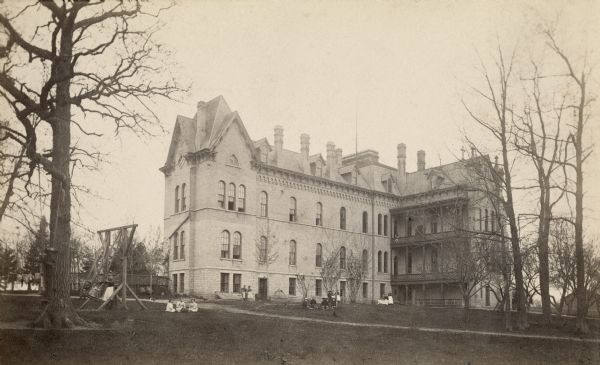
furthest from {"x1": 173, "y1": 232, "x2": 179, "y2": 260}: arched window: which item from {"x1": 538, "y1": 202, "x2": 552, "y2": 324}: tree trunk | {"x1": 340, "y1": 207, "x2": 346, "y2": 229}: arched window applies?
{"x1": 538, "y1": 202, "x2": 552, "y2": 324}: tree trunk

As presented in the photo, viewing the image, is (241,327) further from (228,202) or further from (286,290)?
(286,290)

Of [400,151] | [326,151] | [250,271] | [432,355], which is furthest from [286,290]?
[432,355]

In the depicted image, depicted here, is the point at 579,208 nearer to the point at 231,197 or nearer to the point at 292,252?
the point at 231,197

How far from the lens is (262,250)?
42.3 m

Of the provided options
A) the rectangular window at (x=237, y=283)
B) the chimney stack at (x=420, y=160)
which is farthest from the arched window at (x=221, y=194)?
the chimney stack at (x=420, y=160)

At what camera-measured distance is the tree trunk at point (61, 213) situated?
15.1m

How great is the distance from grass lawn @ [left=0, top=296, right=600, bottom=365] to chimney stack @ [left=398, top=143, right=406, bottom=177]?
3662cm

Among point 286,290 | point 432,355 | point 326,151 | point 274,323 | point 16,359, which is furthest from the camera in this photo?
point 326,151

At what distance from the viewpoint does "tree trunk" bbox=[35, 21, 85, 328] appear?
1508cm

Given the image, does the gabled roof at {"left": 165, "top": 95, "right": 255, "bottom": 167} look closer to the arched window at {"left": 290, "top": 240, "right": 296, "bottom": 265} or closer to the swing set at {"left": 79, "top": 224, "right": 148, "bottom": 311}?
the arched window at {"left": 290, "top": 240, "right": 296, "bottom": 265}

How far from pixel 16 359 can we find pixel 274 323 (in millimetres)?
9783

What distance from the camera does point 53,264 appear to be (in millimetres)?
15508

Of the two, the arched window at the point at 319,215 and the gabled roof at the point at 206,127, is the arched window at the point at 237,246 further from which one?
the arched window at the point at 319,215

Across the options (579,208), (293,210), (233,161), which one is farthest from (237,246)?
(579,208)
